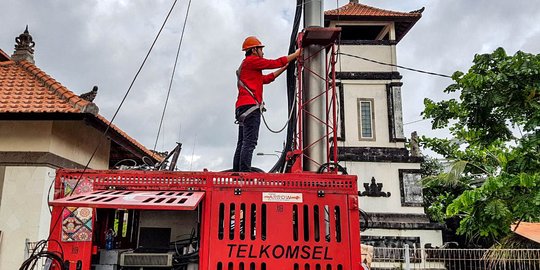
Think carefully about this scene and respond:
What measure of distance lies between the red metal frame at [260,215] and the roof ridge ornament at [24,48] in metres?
7.13

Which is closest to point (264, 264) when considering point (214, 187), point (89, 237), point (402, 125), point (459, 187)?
point (214, 187)

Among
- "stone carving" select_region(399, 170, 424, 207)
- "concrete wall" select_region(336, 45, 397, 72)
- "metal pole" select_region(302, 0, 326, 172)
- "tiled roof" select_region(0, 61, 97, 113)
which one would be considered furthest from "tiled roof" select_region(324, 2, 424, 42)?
"metal pole" select_region(302, 0, 326, 172)

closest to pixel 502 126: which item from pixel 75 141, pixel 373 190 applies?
pixel 373 190

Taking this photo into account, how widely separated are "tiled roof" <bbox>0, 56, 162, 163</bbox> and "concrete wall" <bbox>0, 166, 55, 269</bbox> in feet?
3.70

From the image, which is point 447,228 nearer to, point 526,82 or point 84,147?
point 526,82

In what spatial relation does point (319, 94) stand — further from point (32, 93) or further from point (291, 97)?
point (32, 93)

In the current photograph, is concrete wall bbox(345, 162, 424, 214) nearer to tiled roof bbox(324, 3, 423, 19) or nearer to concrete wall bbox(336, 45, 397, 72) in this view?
concrete wall bbox(336, 45, 397, 72)

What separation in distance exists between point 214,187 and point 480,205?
6.80m

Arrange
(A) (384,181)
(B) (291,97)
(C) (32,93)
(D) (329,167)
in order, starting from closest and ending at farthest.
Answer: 1. (D) (329,167)
2. (B) (291,97)
3. (C) (32,93)
4. (A) (384,181)

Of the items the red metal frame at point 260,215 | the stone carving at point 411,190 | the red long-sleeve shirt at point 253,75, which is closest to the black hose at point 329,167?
the red metal frame at point 260,215

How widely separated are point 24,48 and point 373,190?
36.7ft

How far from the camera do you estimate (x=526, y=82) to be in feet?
25.8

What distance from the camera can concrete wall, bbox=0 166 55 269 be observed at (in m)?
7.55

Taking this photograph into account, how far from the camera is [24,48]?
951cm
